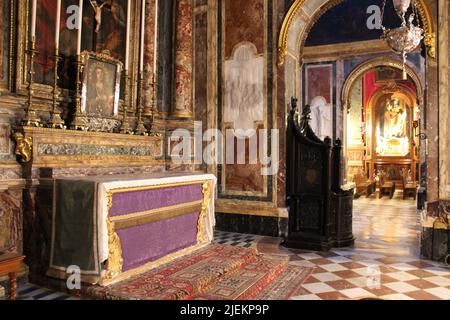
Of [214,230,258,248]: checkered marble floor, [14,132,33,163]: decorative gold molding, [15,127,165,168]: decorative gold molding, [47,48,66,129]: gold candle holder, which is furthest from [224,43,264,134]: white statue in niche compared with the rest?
[14,132,33,163]: decorative gold molding

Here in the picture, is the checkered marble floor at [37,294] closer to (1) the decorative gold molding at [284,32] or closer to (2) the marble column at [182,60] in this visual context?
(2) the marble column at [182,60]

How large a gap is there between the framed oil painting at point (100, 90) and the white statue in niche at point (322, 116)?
9.58 meters

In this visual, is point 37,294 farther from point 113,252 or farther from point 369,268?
point 369,268

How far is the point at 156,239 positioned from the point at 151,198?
20.1 inches

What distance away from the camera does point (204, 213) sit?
572 cm

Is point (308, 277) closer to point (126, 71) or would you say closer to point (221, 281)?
point (221, 281)

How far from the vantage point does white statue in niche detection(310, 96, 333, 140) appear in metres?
13.9

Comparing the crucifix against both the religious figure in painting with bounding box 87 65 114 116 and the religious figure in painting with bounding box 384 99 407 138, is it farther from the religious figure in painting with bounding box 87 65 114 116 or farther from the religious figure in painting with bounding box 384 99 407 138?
the religious figure in painting with bounding box 384 99 407 138

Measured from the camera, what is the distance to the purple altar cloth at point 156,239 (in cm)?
422

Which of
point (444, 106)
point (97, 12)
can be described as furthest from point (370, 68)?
point (97, 12)

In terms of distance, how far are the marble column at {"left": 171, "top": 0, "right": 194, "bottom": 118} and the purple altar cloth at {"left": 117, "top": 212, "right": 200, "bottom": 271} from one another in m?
2.57
